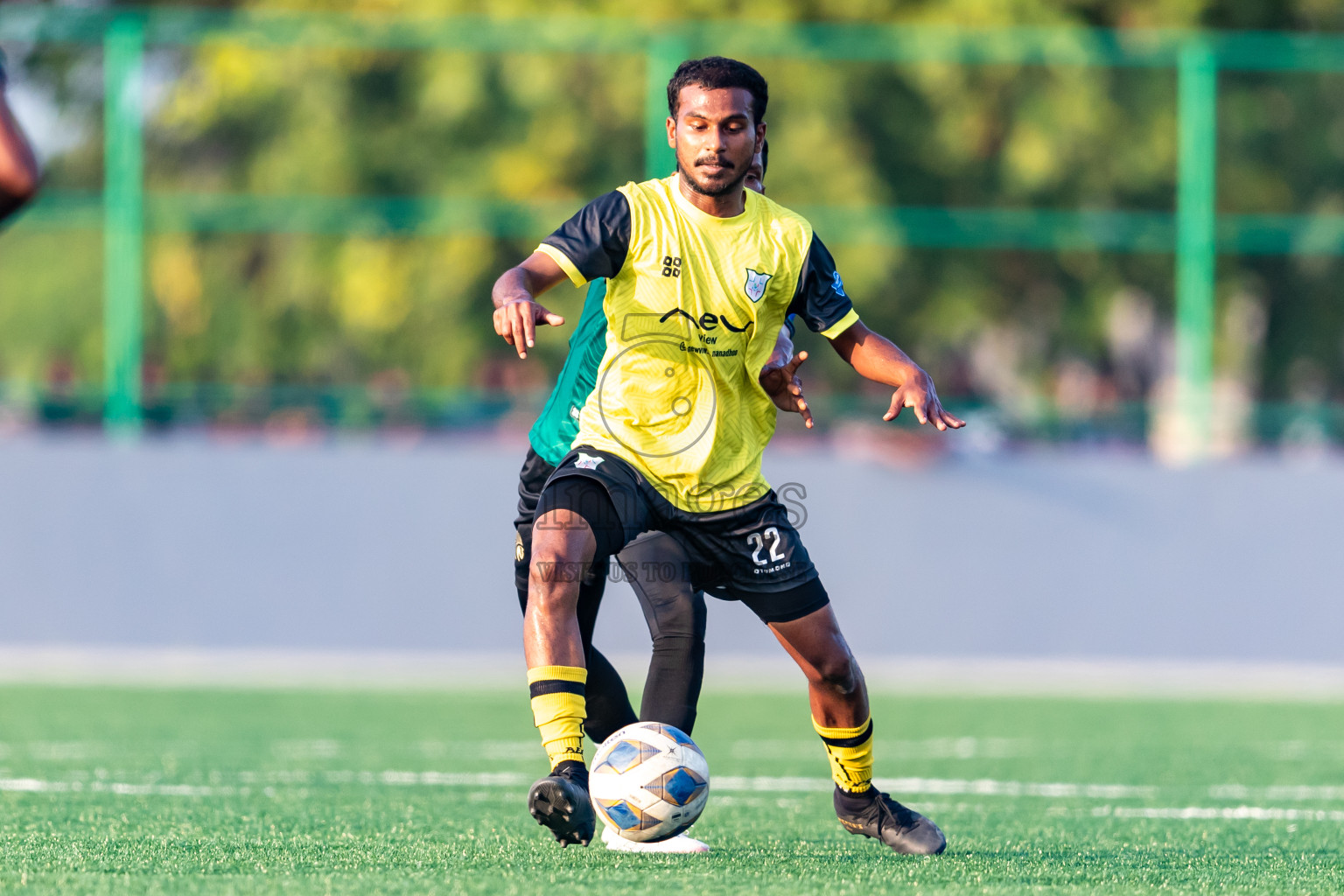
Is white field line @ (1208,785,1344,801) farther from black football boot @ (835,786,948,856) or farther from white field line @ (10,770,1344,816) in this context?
black football boot @ (835,786,948,856)

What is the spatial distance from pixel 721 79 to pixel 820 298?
66 centimetres

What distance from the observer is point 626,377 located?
4.83 meters

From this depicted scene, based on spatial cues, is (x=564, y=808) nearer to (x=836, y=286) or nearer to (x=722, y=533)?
(x=722, y=533)

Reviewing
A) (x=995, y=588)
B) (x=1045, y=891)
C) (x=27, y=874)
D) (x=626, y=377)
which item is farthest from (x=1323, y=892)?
(x=995, y=588)

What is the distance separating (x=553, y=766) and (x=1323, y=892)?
1.86 meters

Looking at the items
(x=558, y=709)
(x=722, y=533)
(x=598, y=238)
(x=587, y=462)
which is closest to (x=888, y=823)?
(x=722, y=533)

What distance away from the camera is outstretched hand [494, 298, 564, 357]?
13.9 ft

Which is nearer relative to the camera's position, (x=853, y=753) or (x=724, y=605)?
(x=853, y=753)

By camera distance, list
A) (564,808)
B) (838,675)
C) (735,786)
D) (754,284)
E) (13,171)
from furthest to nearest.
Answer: (735,786) < (838,675) < (754,284) < (564,808) < (13,171)

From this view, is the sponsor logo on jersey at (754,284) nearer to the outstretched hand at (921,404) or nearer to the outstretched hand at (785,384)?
the outstretched hand at (785,384)

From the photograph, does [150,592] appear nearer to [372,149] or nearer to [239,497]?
[239,497]

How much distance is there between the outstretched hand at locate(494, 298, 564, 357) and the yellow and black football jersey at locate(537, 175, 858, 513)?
417 millimetres

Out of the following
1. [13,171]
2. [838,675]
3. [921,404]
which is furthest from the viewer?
[838,675]

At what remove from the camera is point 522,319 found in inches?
166
